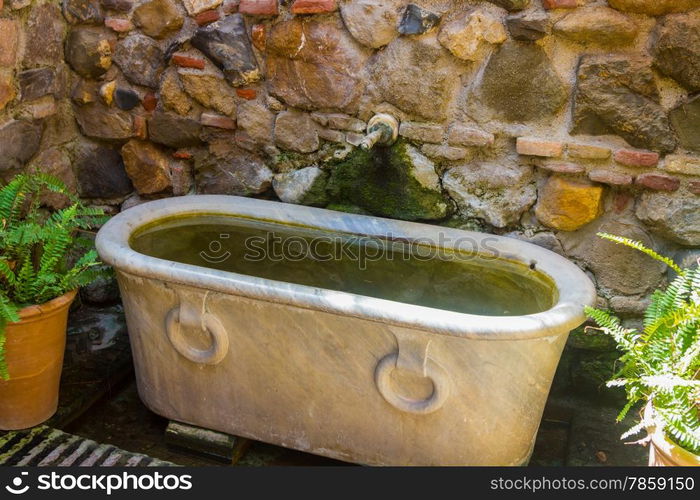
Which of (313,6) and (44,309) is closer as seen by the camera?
(44,309)

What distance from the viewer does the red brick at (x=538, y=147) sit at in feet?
6.93

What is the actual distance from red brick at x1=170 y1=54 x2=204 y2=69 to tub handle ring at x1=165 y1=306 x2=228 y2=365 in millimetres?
907

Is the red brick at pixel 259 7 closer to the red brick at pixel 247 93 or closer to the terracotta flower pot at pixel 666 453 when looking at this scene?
the red brick at pixel 247 93

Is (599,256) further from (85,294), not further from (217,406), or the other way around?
(85,294)

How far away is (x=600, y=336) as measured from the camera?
7.37ft

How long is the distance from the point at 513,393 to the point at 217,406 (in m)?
0.83

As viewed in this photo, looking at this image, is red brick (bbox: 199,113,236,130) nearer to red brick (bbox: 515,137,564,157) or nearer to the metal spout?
the metal spout

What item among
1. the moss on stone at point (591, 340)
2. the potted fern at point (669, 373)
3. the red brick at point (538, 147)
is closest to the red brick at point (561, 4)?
the red brick at point (538, 147)

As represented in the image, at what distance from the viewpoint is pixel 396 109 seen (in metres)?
2.28

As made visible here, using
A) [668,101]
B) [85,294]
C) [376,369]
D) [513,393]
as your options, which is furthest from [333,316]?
[85,294]

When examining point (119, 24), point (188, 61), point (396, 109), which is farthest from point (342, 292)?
point (119, 24)

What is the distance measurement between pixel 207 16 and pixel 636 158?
1.41m

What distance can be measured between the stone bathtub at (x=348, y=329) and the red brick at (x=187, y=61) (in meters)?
0.48

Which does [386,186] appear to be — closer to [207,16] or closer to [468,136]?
[468,136]
